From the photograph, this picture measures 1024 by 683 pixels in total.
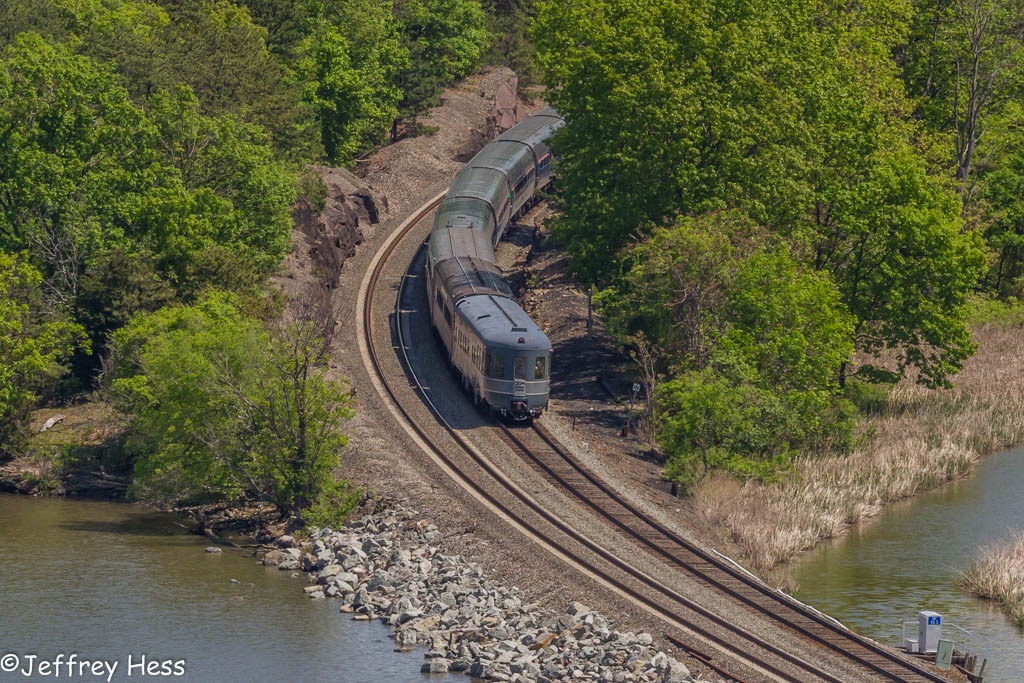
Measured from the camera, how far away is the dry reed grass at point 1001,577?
4834 centimetres

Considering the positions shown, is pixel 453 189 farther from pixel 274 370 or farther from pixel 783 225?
pixel 274 370

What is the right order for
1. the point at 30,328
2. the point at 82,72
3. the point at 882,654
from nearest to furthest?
the point at 882,654
the point at 30,328
the point at 82,72

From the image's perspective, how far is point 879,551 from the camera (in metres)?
54.4

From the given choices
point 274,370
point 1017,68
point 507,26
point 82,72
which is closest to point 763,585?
point 274,370

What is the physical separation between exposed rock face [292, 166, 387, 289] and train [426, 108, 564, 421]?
6.17 m

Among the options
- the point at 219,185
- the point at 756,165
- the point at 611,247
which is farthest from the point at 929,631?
the point at 219,185

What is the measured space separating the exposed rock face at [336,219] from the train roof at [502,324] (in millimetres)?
15892

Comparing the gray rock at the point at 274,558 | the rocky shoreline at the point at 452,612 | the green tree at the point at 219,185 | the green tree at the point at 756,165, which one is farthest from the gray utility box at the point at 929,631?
the green tree at the point at 219,185

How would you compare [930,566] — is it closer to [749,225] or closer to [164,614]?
[749,225]

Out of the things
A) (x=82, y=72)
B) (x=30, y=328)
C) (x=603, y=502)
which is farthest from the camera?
(x=82, y=72)

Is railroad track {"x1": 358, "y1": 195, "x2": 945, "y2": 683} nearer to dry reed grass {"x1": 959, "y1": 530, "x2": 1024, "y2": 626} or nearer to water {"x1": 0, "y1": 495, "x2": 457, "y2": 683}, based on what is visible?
water {"x1": 0, "y1": 495, "x2": 457, "y2": 683}

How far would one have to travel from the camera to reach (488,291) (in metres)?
64.9

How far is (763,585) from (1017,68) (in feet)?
195

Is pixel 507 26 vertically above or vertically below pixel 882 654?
above
